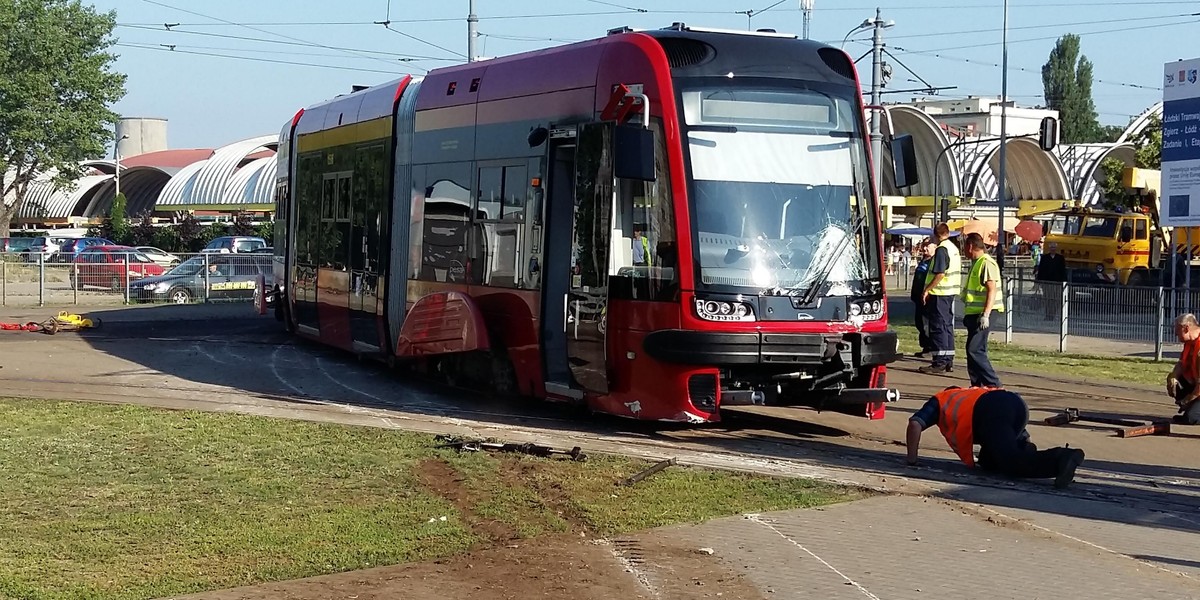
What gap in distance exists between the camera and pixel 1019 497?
963 centimetres

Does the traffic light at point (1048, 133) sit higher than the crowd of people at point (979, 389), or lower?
higher

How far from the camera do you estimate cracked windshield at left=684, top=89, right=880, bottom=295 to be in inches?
444

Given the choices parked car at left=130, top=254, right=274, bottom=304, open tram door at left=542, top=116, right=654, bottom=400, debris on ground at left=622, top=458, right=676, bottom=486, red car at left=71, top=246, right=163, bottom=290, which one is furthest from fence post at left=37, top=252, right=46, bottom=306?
debris on ground at left=622, top=458, right=676, bottom=486

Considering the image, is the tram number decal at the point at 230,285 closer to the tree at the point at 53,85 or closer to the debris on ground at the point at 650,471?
the debris on ground at the point at 650,471

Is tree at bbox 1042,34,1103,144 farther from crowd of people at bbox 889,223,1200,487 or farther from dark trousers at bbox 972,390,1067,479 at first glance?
dark trousers at bbox 972,390,1067,479

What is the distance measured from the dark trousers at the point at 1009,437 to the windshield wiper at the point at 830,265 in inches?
70.8

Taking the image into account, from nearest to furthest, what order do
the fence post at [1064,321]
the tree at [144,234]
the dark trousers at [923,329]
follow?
the dark trousers at [923,329] < the fence post at [1064,321] < the tree at [144,234]

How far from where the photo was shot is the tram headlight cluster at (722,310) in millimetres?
11180

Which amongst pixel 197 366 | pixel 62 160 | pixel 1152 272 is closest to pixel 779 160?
pixel 197 366

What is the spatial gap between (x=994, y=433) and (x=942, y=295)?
7.82m

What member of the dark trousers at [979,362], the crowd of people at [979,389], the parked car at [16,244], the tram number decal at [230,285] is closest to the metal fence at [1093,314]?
the crowd of people at [979,389]

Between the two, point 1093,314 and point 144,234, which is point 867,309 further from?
point 144,234

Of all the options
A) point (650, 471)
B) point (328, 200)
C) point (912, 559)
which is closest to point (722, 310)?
point (650, 471)

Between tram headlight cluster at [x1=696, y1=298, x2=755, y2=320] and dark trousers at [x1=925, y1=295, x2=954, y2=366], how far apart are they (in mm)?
7286
